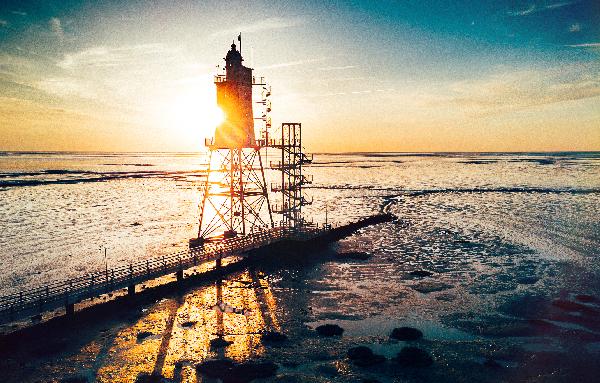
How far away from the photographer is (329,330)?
21.9 metres

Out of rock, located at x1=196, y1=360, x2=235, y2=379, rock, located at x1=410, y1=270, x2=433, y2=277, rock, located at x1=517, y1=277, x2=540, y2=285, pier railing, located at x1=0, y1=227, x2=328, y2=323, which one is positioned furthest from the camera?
rock, located at x1=410, y1=270, x2=433, y2=277

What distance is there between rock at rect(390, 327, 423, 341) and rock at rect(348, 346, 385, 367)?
8.04 feet

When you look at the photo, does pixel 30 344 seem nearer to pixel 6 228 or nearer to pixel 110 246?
pixel 110 246

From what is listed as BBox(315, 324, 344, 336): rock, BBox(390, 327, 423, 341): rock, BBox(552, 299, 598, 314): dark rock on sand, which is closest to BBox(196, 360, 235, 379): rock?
BBox(315, 324, 344, 336): rock

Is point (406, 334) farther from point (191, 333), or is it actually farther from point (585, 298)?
point (585, 298)

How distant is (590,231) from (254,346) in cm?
4662

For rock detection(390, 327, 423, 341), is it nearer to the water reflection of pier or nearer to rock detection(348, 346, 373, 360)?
rock detection(348, 346, 373, 360)

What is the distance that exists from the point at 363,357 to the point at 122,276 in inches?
836

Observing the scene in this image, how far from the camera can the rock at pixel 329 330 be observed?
2175 cm

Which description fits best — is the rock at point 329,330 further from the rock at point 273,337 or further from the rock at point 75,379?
the rock at point 75,379

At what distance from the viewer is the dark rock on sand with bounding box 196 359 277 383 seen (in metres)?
17.5

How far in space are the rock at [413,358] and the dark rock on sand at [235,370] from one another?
6015 millimetres

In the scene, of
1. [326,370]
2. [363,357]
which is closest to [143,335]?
[326,370]

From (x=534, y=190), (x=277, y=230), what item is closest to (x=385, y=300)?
(x=277, y=230)
